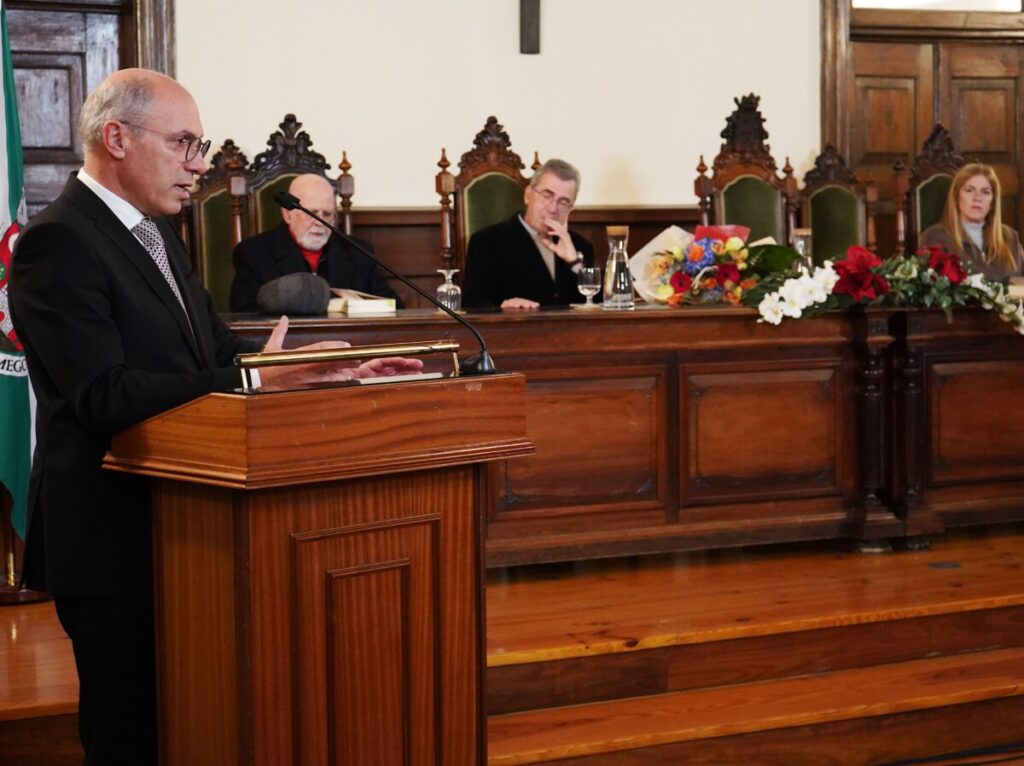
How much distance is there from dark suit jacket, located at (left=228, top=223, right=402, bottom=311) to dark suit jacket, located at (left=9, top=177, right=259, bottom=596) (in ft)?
8.40

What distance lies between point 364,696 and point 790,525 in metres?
2.43

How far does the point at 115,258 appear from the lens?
77.3 inches

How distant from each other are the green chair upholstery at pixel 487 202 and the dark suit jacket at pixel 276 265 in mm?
715

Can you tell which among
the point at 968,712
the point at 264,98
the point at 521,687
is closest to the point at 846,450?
Answer: the point at 968,712

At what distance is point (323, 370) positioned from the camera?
6.45ft

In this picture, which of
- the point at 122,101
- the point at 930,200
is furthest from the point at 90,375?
the point at 930,200

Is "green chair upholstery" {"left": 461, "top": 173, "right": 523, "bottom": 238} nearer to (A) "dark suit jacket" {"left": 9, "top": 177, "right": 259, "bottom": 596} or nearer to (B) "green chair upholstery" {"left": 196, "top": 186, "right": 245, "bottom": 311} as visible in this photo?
(B) "green chair upholstery" {"left": 196, "top": 186, "right": 245, "bottom": 311}

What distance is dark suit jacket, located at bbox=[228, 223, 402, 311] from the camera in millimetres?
4598

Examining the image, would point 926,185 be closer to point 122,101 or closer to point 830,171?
point 830,171

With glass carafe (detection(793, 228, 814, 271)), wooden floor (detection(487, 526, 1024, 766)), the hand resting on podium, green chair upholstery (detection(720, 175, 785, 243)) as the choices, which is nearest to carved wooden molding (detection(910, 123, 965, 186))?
green chair upholstery (detection(720, 175, 785, 243))

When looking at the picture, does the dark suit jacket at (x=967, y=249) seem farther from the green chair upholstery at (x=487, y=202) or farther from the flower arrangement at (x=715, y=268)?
the flower arrangement at (x=715, y=268)

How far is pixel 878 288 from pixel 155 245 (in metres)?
2.53

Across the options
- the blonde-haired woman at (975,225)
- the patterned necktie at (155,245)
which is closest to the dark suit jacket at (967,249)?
the blonde-haired woman at (975,225)

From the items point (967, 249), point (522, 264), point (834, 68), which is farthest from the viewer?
point (834, 68)
